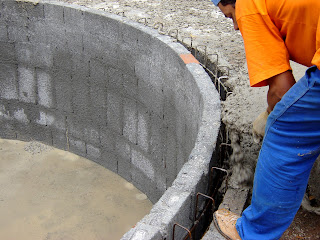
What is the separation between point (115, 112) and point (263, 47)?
4.12 meters

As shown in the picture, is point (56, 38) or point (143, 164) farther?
point (56, 38)

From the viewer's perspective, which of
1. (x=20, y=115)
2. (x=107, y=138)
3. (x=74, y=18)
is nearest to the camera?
(x=74, y=18)

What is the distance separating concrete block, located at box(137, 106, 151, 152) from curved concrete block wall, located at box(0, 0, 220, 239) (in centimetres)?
1

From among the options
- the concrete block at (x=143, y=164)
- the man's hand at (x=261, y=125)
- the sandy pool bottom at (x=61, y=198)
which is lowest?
the sandy pool bottom at (x=61, y=198)

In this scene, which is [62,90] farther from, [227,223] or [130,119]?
[227,223]

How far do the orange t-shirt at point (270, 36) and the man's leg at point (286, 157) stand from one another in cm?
27

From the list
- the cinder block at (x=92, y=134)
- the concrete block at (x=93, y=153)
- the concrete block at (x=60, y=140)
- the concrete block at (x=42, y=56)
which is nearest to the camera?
the concrete block at (x=42, y=56)

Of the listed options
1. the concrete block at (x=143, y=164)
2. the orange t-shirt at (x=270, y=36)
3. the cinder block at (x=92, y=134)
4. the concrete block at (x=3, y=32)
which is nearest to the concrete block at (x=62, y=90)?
the cinder block at (x=92, y=134)

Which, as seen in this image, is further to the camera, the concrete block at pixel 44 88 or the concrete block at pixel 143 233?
the concrete block at pixel 44 88

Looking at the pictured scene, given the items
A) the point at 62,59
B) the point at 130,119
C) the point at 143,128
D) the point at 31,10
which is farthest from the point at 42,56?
the point at 143,128

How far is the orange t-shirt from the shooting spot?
7.69 ft

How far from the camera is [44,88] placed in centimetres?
687

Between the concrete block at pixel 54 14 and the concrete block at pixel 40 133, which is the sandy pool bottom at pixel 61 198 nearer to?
the concrete block at pixel 40 133

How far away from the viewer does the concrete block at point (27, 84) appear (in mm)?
6893
